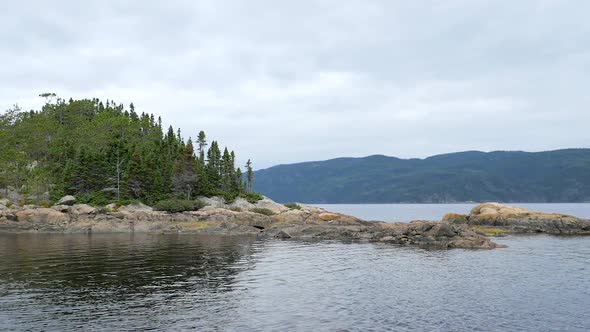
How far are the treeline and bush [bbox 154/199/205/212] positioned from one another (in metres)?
6.17

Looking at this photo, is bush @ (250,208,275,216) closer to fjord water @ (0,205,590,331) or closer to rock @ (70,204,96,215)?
rock @ (70,204,96,215)

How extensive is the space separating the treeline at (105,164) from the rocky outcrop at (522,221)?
200ft

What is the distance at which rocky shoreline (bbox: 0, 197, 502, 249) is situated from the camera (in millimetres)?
74688

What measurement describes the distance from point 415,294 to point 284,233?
4842 centimetres

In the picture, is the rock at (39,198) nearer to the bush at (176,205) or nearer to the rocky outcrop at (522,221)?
Result: the bush at (176,205)

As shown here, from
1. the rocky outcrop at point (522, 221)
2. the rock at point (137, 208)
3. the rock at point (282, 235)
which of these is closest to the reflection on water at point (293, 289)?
the rock at point (282, 235)

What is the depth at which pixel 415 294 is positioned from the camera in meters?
34.1

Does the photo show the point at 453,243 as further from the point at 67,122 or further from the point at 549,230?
Result: the point at 67,122

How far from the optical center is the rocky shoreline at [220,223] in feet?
245

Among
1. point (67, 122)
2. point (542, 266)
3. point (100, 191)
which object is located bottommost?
point (542, 266)

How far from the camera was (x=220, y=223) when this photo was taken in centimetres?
9425

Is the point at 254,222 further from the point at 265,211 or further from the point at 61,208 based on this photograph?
the point at 61,208

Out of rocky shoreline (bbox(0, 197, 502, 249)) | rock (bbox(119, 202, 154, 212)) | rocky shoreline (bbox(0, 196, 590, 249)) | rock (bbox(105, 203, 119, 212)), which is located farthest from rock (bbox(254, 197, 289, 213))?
rock (bbox(105, 203, 119, 212))

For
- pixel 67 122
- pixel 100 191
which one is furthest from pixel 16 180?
pixel 67 122
